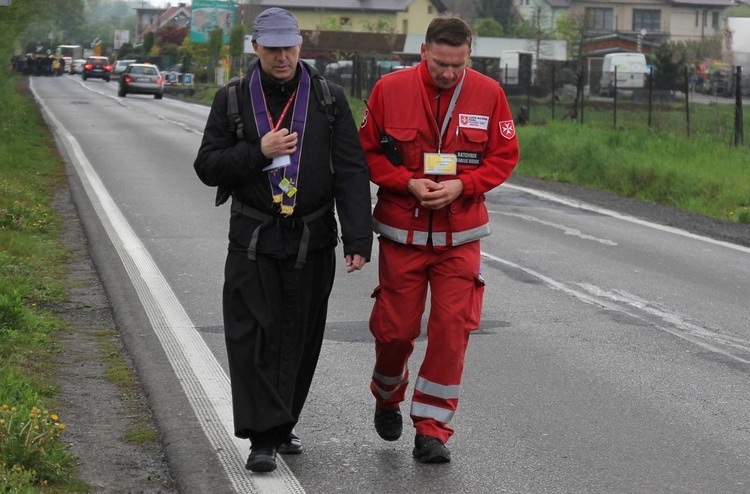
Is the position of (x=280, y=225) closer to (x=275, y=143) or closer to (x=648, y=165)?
(x=275, y=143)

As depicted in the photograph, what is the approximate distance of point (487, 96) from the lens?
5746 millimetres

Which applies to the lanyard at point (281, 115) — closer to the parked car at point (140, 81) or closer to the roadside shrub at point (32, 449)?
the roadside shrub at point (32, 449)

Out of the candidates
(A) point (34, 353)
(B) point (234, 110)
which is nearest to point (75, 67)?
(A) point (34, 353)

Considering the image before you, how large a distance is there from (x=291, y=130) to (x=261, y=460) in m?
1.31

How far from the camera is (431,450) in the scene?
18.5 ft

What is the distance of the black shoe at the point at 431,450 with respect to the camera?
18.5 feet

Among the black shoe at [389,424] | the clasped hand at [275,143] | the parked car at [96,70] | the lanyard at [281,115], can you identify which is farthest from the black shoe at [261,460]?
the parked car at [96,70]

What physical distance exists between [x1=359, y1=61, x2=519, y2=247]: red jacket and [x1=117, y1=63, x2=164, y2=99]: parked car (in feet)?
174

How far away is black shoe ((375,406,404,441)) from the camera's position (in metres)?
5.91

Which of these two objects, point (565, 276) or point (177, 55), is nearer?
point (565, 276)

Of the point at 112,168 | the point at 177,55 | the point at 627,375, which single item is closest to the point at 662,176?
the point at 112,168

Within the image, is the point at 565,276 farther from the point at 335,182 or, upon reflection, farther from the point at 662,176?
the point at 662,176

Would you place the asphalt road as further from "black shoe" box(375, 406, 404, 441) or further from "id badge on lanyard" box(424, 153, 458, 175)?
"id badge on lanyard" box(424, 153, 458, 175)

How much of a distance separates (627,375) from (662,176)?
12338 mm
